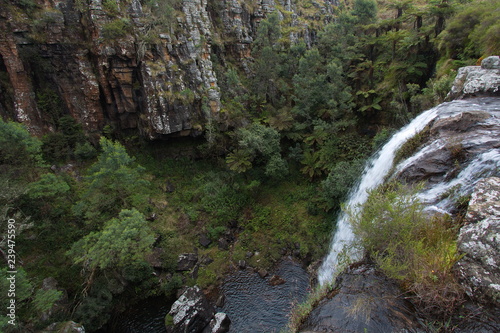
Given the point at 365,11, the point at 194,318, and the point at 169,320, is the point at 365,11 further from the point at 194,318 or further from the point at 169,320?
the point at 169,320

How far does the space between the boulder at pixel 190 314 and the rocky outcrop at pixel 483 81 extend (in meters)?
15.3

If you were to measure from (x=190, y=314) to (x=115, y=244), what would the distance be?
4959 mm

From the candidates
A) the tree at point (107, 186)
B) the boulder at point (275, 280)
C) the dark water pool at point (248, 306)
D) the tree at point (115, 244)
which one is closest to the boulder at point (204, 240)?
the dark water pool at point (248, 306)

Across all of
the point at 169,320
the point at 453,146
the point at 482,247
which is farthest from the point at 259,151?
the point at 482,247

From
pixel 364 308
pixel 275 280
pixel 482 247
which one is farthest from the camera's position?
pixel 275 280

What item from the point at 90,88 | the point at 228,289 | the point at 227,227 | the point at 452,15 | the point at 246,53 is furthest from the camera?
the point at 246,53

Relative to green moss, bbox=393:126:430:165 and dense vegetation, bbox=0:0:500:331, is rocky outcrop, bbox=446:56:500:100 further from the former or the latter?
green moss, bbox=393:126:430:165

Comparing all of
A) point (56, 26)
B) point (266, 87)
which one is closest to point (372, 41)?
point (266, 87)

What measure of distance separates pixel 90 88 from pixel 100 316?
58.8 feet

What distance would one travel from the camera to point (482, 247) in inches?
187

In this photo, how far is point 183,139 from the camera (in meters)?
23.3

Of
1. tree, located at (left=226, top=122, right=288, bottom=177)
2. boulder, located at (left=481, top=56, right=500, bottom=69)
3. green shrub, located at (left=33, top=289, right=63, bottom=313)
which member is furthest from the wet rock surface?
green shrub, located at (left=33, top=289, right=63, bottom=313)

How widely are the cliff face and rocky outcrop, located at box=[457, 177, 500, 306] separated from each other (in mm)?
19201

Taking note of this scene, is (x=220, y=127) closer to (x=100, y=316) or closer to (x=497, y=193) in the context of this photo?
(x=100, y=316)
